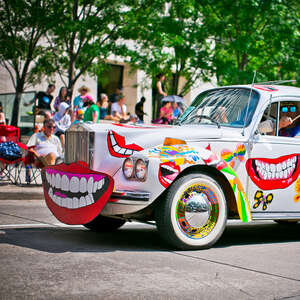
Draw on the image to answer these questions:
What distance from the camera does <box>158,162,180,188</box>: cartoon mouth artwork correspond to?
A: 5645 millimetres

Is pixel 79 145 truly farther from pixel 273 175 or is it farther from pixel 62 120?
pixel 62 120

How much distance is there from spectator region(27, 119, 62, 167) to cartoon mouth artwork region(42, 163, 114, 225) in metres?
5.55

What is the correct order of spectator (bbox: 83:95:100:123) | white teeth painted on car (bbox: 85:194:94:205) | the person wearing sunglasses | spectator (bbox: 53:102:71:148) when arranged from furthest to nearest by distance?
spectator (bbox: 53:102:71:148)
spectator (bbox: 83:95:100:123)
the person wearing sunglasses
white teeth painted on car (bbox: 85:194:94:205)

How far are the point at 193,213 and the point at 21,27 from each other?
13.7 m

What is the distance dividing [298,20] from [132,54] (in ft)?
18.2

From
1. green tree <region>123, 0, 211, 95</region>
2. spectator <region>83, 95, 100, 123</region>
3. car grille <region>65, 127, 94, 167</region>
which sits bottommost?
car grille <region>65, 127, 94, 167</region>

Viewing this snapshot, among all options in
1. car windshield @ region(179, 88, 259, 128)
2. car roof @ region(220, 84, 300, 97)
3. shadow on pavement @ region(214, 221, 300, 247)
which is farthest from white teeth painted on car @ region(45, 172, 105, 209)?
car roof @ region(220, 84, 300, 97)

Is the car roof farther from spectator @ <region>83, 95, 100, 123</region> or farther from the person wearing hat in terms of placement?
the person wearing hat

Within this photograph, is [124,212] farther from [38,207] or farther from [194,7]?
[194,7]

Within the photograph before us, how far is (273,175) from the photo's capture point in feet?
21.5

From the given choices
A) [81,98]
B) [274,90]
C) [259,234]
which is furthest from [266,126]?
[81,98]

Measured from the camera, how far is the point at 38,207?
940cm

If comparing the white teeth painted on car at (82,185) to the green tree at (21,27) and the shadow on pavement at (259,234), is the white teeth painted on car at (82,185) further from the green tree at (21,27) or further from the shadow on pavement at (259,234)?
the green tree at (21,27)

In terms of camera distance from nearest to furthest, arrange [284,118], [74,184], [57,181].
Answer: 1. [74,184]
2. [57,181]
3. [284,118]
